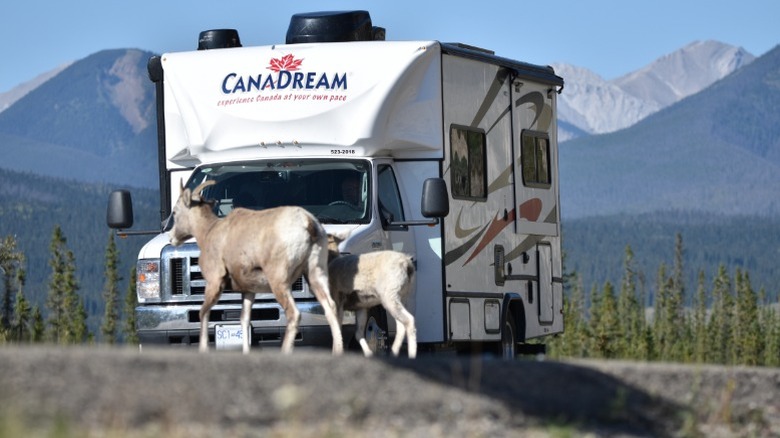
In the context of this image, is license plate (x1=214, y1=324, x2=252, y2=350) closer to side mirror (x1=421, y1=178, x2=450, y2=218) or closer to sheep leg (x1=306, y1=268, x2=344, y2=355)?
sheep leg (x1=306, y1=268, x2=344, y2=355)

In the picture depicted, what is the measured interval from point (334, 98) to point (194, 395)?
8.39 metres

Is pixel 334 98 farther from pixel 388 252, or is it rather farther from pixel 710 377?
pixel 710 377

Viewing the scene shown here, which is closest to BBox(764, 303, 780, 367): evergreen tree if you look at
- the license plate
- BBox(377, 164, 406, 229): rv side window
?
BBox(377, 164, 406, 229): rv side window

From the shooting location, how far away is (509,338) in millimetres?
17875

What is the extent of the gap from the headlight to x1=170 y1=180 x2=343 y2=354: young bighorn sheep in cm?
139

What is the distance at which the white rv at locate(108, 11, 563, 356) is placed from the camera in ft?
Result: 51.1

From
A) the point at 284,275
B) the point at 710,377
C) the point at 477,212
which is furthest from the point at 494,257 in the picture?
the point at 710,377

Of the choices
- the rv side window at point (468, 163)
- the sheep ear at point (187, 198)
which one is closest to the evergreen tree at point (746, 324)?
the rv side window at point (468, 163)

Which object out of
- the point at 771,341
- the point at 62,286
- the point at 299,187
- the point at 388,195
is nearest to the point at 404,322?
the point at 388,195

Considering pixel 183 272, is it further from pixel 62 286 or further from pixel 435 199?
pixel 62 286

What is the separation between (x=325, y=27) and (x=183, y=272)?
339cm

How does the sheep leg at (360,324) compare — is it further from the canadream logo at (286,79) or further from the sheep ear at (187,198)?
the canadream logo at (286,79)

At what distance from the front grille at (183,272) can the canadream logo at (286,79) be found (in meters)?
1.81

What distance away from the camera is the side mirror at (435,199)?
604 inches
